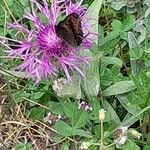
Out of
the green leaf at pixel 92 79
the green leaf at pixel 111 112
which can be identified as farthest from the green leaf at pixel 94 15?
the green leaf at pixel 111 112

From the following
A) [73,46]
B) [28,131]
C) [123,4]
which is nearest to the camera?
[73,46]

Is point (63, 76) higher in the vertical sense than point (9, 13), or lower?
lower

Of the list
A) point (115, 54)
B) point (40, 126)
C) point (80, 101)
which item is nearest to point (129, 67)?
point (115, 54)

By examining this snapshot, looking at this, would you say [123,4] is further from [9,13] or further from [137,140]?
[137,140]

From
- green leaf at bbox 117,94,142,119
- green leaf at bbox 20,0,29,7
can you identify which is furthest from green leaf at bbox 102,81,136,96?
green leaf at bbox 20,0,29,7

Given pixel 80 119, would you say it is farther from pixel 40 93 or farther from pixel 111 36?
pixel 111 36

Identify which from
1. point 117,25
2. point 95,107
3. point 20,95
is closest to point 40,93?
point 20,95

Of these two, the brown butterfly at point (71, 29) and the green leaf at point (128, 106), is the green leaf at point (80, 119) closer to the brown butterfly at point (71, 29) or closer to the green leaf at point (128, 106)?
the green leaf at point (128, 106)
